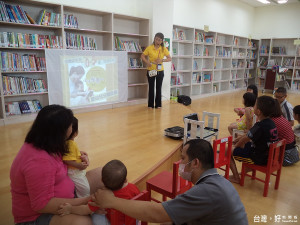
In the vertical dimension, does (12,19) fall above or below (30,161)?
above

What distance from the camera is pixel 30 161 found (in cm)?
121

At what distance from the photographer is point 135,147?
10.3ft

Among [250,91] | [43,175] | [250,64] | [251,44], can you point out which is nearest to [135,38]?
[250,91]

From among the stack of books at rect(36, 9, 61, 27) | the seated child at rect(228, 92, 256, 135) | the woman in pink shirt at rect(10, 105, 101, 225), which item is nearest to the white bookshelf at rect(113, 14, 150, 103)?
the stack of books at rect(36, 9, 61, 27)

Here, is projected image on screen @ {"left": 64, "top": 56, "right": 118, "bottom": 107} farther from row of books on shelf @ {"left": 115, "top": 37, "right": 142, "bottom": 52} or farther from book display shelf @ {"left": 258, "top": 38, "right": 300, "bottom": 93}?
book display shelf @ {"left": 258, "top": 38, "right": 300, "bottom": 93}

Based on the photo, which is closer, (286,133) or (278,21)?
(286,133)

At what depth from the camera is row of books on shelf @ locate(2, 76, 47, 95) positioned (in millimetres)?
4055

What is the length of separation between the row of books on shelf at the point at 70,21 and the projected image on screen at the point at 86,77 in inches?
19.0

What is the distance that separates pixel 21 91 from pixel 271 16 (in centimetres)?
963

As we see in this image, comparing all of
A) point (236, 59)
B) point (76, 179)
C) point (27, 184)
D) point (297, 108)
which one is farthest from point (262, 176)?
point (236, 59)

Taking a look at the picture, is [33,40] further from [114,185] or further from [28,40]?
[114,185]

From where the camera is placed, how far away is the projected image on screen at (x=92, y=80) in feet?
15.5

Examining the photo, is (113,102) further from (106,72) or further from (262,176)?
(262,176)

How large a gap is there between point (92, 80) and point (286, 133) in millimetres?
3686
